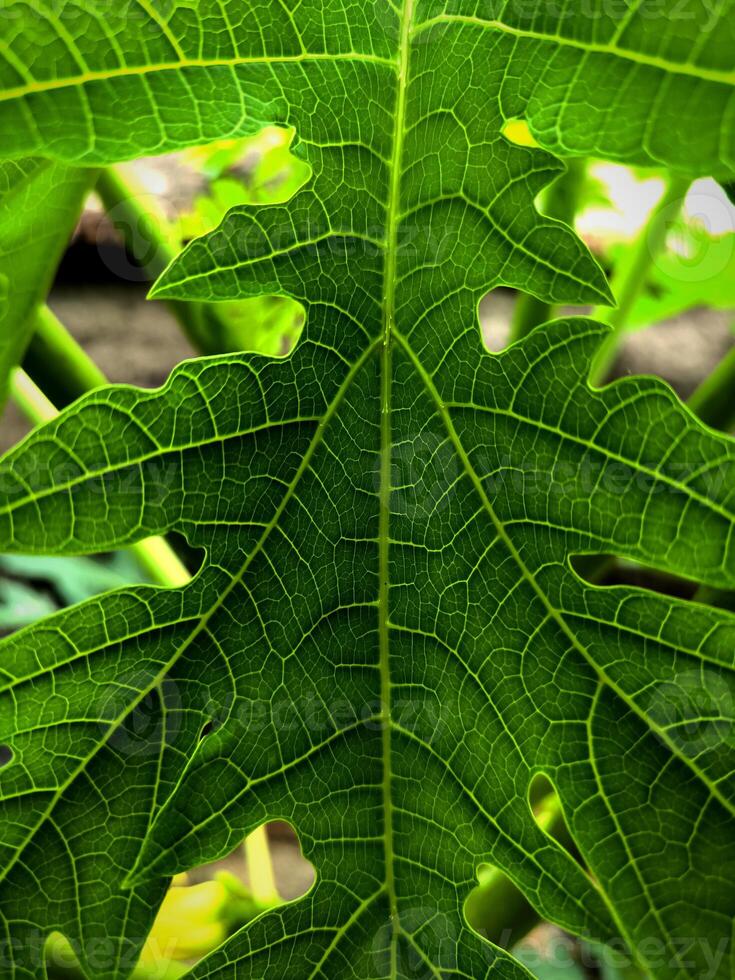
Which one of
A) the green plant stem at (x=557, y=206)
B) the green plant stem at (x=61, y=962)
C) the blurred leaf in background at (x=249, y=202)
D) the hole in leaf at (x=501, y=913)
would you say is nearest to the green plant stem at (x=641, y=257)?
the green plant stem at (x=557, y=206)

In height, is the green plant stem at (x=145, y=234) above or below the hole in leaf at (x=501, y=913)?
above

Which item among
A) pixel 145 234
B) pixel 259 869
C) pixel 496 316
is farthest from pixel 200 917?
pixel 496 316

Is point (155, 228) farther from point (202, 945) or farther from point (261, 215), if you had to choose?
point (202, 945)

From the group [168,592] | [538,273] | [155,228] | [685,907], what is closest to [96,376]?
[155,228]

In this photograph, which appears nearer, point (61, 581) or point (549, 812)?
point (549, 812)

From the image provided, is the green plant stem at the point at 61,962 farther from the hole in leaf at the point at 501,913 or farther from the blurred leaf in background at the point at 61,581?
the blurred leaf in background at the point at 61,581

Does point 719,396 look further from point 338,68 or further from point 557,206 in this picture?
point 338,68
